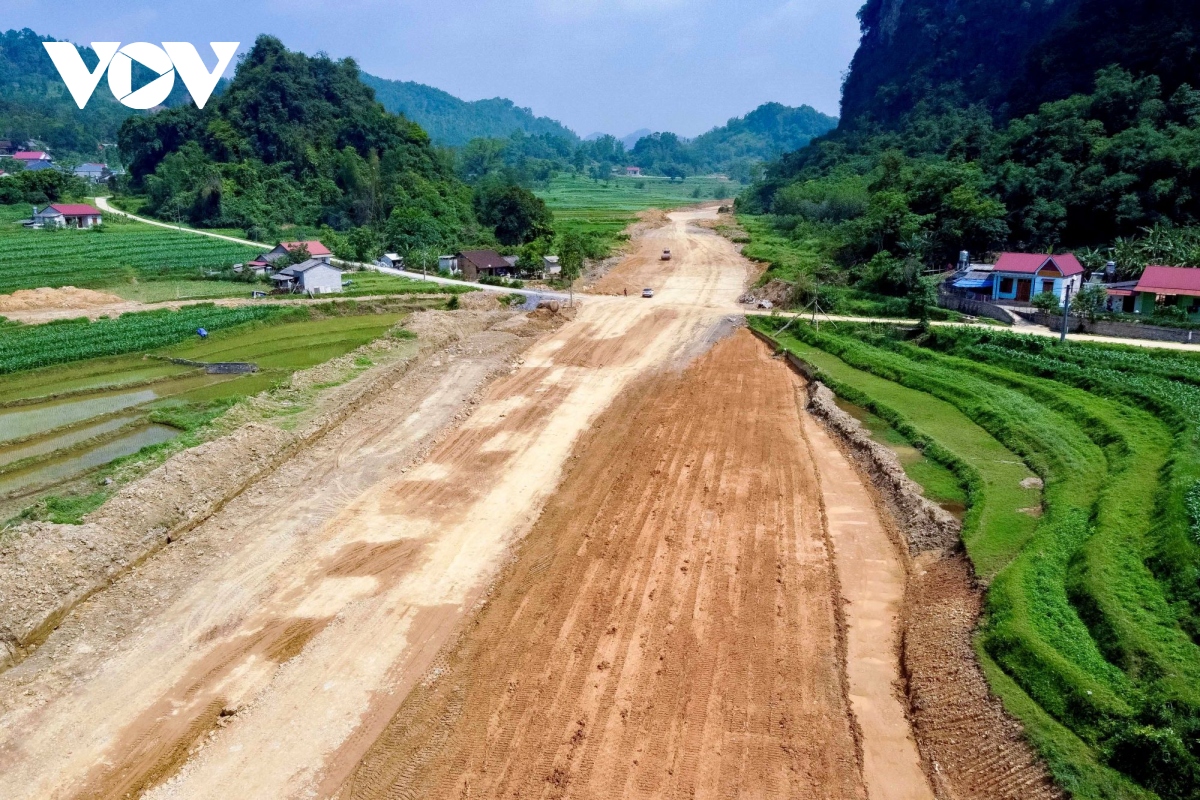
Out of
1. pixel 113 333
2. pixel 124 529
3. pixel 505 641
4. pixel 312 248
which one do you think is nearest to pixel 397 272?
pixel 312 248

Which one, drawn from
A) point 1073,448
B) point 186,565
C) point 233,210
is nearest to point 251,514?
point 186,565

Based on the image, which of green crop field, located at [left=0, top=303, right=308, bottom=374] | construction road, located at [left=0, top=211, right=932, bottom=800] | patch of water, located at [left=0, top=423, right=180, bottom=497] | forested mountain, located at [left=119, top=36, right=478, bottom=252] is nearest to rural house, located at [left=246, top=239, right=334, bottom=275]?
green crop field, located at [left=0, top=303, right=308, bottom=374]

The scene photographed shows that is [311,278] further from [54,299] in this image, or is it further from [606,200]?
[606,200]

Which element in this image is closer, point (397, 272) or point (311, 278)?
point (311, 278)

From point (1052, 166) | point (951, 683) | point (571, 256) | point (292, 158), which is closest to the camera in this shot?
point (951, 683)

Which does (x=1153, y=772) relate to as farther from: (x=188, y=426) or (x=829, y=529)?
(x=188, y=426)

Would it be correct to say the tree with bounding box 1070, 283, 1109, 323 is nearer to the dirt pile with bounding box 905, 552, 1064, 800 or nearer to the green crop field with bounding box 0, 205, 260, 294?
the dirt pile with bounding box 905, 552, 1064, 800

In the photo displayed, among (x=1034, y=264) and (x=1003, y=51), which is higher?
(x=1003, y=51)
